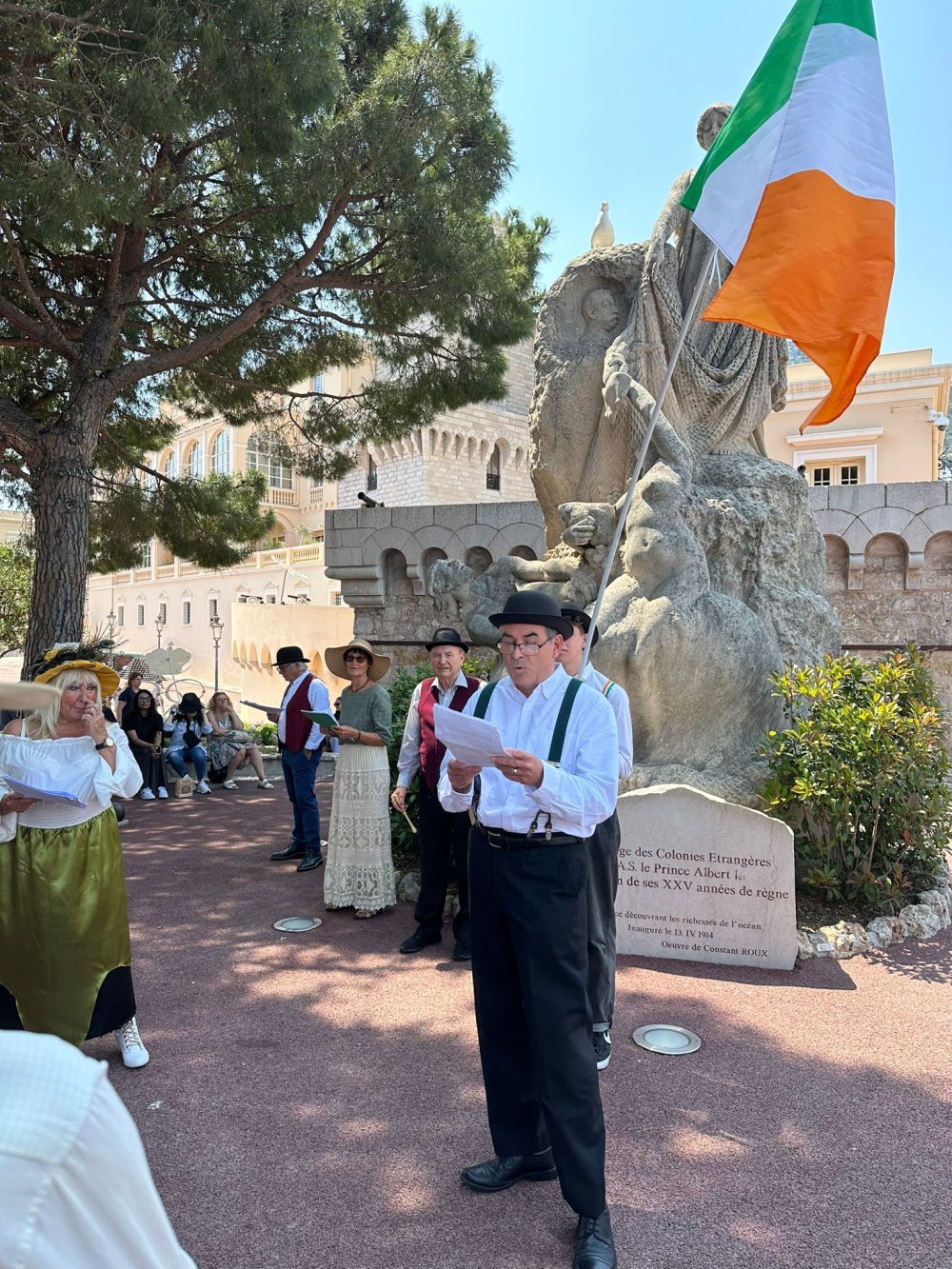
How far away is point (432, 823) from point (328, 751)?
8.00 meters

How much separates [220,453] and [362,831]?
4506 cm

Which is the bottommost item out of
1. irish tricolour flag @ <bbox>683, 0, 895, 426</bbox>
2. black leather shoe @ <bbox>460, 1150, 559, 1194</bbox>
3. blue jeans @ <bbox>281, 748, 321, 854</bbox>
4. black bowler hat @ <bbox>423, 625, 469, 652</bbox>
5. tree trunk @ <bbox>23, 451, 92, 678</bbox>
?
black leather shoe @ <bbox>460, 1150, 559, 1194</bbox>

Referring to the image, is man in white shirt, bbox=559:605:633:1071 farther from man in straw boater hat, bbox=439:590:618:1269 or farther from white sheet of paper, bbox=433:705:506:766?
white sheet of paper, bbox=433:705:506:766

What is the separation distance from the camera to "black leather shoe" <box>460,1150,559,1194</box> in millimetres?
2725

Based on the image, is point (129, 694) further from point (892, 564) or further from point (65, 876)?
point (892, 564)

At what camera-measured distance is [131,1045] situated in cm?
365

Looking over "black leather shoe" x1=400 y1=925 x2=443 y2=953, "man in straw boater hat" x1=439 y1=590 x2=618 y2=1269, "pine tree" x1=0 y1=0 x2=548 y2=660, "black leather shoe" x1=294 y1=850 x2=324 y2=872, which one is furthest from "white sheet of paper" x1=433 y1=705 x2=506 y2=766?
"pine tree" x1=0 y1=0 x2=548 y2=660

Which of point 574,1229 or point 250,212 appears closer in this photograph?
point 574,1229

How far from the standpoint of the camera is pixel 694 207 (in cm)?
391

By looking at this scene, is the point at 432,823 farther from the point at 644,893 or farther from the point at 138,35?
the point at 138,35

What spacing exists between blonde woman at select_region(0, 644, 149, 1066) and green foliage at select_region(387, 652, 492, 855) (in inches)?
105

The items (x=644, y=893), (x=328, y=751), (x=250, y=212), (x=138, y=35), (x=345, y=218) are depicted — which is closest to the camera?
(x=644, y=893)

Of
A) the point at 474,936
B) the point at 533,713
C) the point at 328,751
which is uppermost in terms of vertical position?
the point at 533,713

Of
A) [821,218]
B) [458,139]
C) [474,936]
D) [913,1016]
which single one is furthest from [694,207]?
[458,139]
